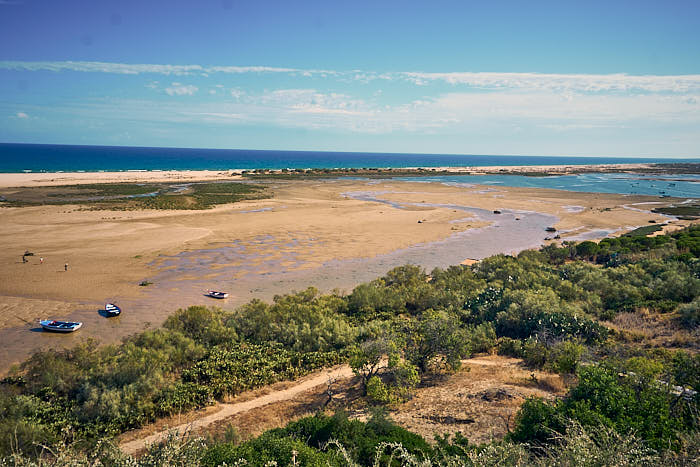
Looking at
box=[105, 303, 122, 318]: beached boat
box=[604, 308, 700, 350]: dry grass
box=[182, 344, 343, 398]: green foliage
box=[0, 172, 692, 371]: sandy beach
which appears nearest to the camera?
box=[182, 344, 343, 398]: green foliage

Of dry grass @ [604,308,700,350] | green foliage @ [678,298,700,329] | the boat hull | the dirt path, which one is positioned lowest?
the dirt path

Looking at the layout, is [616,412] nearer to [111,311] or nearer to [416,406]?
[416,406]

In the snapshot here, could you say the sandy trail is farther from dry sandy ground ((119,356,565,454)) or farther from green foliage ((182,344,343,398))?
green foliage ((182,344,343,398))

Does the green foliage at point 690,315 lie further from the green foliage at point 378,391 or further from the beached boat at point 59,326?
the beached boat at point 59,326

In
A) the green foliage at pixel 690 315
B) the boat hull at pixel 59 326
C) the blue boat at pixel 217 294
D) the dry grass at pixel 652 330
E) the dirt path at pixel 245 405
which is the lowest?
the dirt path at pixel 245 405

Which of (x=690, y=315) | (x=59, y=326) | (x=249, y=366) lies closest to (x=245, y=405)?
(x=249, y=366)

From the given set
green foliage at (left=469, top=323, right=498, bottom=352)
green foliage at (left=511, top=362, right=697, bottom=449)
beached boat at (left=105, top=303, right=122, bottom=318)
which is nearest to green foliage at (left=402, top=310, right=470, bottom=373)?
green foliage at (left=469, top=323, right=498, bottom=352)

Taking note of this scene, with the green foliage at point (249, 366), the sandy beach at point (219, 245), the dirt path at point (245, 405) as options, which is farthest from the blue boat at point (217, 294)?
the dirt path at point (245, 405)
